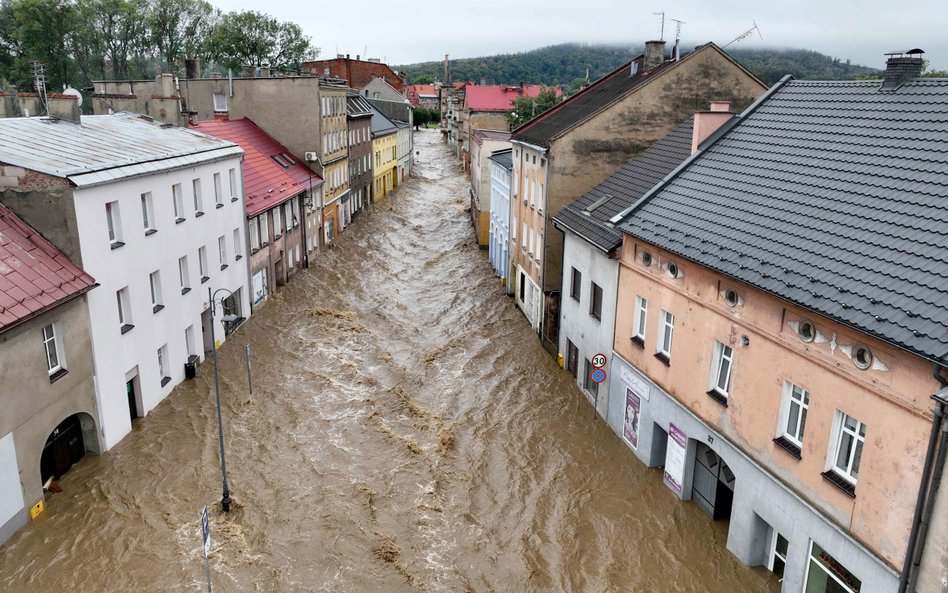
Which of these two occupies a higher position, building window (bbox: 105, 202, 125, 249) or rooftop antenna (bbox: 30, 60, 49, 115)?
rooftop antenna (bbox: 30, 60, 49, 115)

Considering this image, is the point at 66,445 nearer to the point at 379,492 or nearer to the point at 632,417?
the point at 379,492

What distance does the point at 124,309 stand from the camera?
18906 mm

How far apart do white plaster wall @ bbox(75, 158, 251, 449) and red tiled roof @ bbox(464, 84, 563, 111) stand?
175ft

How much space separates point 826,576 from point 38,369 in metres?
15.8

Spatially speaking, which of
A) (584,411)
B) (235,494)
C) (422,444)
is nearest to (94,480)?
(235,494)

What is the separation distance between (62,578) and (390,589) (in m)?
6.40

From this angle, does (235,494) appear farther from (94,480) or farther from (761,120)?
A: (761,120)

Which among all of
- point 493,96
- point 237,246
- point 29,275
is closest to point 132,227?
point 29,275

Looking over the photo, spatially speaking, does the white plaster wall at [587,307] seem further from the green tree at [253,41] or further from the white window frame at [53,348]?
the green tree at [253,41]

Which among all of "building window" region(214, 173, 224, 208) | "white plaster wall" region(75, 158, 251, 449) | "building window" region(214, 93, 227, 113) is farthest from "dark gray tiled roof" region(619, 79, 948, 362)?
"building window" region(214, 93, 227, 113)

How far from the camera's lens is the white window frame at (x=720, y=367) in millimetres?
14250

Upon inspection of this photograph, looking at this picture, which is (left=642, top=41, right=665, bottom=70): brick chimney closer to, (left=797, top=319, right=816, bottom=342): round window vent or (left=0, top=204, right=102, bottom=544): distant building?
(left=797, top=319, right=816, bottom=342): round window vent

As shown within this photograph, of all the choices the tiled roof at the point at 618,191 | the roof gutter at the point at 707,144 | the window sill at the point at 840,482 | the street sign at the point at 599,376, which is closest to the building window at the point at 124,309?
the street sign at the point at 599,376

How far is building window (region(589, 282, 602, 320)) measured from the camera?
2050cm
